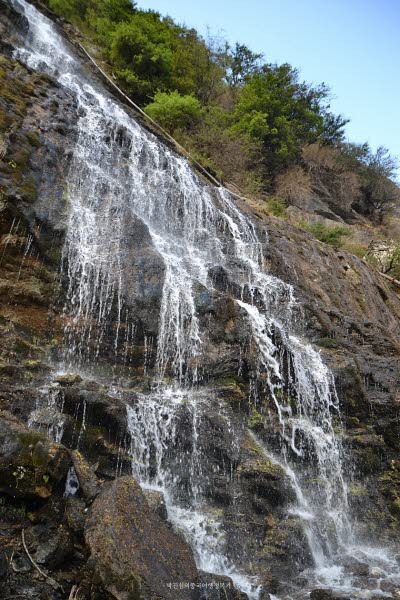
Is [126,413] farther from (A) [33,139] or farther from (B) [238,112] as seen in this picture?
(B) [238,112]

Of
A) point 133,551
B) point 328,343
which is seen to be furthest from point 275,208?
point 133,551

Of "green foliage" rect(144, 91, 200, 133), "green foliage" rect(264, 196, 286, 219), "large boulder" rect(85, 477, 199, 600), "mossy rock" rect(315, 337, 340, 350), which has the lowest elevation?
"large boulder" rect(85, 477, 199, 600)

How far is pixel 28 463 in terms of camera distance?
14.8ft

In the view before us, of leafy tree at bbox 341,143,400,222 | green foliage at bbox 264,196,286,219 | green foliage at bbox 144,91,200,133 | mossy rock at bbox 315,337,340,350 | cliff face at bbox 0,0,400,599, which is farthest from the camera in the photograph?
leafy tree at bbox 341,143,400,222

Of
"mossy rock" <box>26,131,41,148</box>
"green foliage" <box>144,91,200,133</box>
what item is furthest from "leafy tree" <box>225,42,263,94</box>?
"mossy rock" <box>26,131,41,148</box>

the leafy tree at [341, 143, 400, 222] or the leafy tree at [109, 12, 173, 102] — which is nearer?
the leafy tree at [109, 12, 173, 102]

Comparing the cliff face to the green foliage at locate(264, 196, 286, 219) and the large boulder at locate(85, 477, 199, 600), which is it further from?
the green foliage at locate(264, 196, 286, 219)

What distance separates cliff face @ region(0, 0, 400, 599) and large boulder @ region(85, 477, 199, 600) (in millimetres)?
17

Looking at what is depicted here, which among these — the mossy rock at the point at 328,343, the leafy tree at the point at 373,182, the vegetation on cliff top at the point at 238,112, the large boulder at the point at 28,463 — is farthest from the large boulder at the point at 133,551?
the leafy tree at the point at 373,182

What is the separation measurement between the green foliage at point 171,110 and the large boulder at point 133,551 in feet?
55.3

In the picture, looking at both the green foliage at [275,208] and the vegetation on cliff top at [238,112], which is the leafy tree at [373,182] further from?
the green foliage at [275,208]

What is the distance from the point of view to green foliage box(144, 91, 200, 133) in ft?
60.2

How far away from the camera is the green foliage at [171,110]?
60.2 ft

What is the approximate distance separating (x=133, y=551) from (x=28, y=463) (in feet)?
4.57
